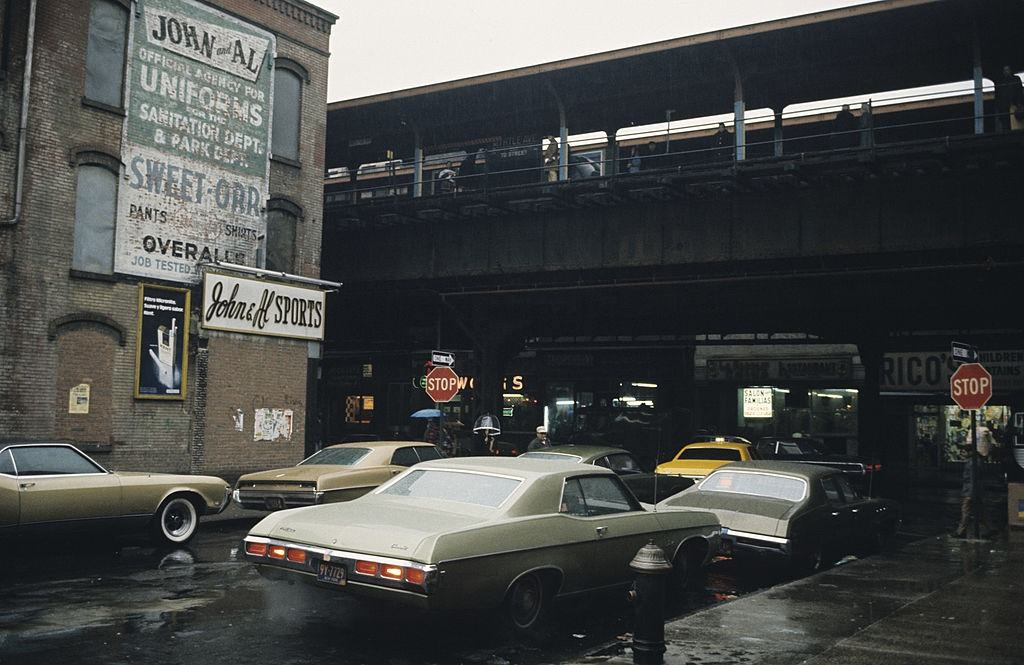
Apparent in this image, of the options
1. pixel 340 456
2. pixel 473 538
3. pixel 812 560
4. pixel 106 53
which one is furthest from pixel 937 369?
pixel 473 538

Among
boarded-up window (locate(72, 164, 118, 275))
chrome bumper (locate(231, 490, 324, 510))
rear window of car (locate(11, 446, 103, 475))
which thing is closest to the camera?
rear window of car (locate(11, 446, 103, 475))

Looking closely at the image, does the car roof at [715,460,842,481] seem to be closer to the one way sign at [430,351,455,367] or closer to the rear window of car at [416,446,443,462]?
the rear window of car at [416,446,443,462]

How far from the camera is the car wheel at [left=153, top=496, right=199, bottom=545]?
12.3 metres

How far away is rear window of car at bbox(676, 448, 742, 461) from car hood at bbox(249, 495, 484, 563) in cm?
1055

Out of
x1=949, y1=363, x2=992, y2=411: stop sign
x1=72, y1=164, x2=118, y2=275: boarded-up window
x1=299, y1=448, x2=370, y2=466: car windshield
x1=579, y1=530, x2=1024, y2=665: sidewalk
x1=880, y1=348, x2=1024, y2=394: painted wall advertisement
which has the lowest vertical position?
x1=579, y1=530, x2=1024, y2=665: sidewalk

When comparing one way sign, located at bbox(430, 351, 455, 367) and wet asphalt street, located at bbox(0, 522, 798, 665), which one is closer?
wet asphalt street, located at bbox(0, 522, 798, 665)

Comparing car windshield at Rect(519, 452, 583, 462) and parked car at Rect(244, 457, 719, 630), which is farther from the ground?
car windshield at Rect(519, 452, 583, 462)

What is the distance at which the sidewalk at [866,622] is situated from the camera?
6.68m

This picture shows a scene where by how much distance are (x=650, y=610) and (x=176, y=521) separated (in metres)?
8.27

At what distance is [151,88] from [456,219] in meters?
8.71

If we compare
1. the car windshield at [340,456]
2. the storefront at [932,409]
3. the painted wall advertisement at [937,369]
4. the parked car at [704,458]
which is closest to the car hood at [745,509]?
the parked car at [704,458]

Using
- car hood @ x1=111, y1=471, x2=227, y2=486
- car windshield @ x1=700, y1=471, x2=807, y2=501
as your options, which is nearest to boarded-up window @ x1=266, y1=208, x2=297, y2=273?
car hood @ x1=111, y1=471, x2=227, y2=486

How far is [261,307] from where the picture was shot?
72.9 ft

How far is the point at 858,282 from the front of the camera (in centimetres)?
2317
